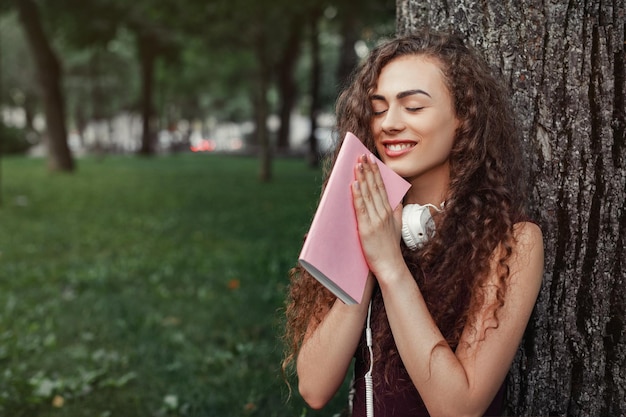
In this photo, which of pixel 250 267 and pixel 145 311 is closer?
pixel 145 311

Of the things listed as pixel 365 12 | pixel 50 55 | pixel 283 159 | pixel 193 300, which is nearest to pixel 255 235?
pixel 193 300

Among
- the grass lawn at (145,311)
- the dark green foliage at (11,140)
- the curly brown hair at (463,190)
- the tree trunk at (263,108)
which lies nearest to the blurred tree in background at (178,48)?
the tree trunk at (263,108)

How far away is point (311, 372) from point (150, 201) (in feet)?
41.6

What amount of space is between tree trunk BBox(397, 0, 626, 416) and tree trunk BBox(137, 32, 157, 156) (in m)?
29.3

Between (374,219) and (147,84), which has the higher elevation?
(147,84)

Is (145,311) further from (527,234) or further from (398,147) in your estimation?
(527,234)

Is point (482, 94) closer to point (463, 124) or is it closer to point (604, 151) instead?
point (463, 124)

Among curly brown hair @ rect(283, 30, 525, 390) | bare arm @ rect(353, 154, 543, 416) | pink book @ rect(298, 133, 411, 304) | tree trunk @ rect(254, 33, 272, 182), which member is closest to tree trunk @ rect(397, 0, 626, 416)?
curly brown hair @ rect(283, 30, 525, 390)

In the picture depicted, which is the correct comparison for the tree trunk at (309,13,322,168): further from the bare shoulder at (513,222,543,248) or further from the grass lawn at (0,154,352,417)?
the bare shoulder at (513,222,543,248)

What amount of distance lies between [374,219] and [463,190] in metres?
0.34

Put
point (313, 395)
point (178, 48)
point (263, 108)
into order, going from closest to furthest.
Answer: point (313, 395) < point (263, 108) < point (178, 48)

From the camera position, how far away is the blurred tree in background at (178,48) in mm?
16859

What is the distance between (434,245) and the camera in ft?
6.47

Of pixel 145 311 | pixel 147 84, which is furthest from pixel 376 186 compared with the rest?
pixel 147 84
